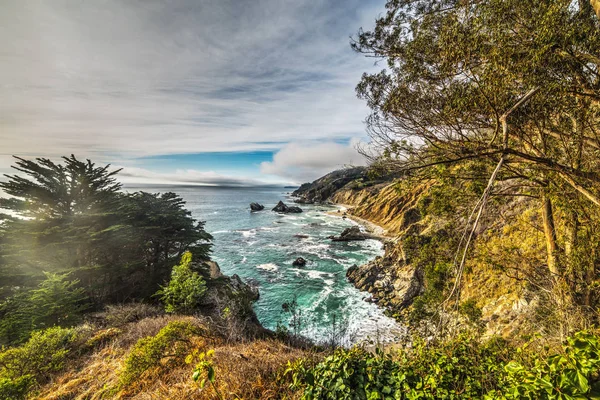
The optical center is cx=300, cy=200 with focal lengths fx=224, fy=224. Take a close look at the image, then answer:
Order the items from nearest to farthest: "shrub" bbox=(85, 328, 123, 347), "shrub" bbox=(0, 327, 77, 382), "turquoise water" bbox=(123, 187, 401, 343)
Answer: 1. "shrub" bbox=(0, 327, 77, 382)
2. "shrub" bbox=(85, 328, 123, 347)
3. "turquoise water" bbox=(123, 187, 401, 343)

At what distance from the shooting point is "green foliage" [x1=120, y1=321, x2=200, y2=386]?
4.60 m

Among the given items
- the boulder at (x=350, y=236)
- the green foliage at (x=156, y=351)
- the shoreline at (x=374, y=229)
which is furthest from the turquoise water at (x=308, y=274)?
the green foliage at (x=156, y=351)

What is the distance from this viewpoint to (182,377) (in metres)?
4.39

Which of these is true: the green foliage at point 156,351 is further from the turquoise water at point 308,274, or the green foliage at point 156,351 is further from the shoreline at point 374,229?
the shoreline at point 374,229

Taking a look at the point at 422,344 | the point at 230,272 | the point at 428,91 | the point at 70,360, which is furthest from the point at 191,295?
the point at 230,272

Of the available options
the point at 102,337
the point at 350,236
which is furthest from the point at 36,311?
the point at 350,236

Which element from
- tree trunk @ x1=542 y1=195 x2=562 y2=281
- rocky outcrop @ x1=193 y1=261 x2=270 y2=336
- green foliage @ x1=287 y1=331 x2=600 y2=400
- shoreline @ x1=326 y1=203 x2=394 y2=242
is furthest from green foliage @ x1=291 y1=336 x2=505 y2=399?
shoreline @ x1=326 y1=203 x2=394 y2=242

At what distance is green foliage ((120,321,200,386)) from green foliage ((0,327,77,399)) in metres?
1.91

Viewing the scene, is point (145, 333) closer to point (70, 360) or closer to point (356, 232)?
point (70, 360)

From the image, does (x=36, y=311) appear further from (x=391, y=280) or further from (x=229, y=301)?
(x=391, y=280)

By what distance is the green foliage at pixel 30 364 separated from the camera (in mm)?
4574

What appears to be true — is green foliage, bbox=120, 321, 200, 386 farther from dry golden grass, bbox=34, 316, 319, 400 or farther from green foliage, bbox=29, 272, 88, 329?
green foliage, bbox=29, 272, 88, 329

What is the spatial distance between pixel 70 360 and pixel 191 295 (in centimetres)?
351

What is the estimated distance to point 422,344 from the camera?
3.33 meters
